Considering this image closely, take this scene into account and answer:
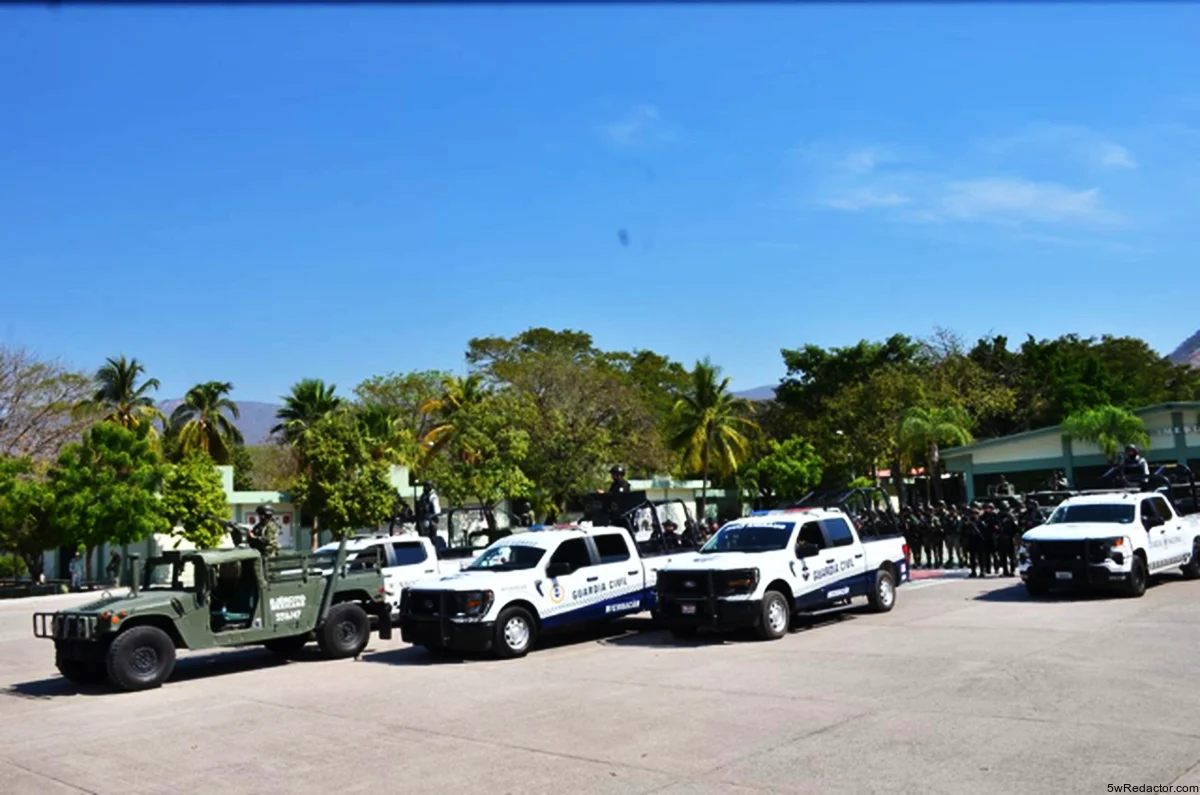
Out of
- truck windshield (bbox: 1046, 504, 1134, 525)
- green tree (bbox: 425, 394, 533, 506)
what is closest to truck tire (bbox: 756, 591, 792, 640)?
truck windshield (bbox: 1046, 504, 1134, 525)

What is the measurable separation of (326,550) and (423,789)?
1021 centimetres

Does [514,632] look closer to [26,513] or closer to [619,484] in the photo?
[619,484]

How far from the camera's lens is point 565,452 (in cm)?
4600

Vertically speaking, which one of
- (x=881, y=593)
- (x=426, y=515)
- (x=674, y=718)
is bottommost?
(x=674, y=718)

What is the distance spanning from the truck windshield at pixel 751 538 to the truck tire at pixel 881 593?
2.43m

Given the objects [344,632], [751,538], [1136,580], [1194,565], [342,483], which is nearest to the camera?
[344,632]

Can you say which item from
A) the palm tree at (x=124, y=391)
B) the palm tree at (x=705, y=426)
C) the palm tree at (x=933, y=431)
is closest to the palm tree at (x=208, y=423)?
the palm tree at (x=124, y=391)

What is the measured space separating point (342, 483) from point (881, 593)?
88.8 ft

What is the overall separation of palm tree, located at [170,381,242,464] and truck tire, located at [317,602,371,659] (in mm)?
43003

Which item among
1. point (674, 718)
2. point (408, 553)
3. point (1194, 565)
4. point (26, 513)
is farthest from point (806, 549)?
point (26, 513)

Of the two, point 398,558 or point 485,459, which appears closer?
point 398,558

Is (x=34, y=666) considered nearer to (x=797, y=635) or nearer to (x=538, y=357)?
(x=797, y=635)

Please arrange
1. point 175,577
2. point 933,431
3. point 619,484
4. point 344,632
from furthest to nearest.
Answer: point 933,431 → point 619,484 → point 344,632 → point 175,577

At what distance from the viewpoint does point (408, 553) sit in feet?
66.1
